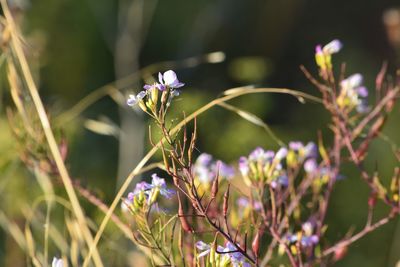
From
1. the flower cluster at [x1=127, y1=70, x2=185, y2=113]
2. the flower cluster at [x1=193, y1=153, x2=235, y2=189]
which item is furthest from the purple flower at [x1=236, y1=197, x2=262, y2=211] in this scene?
the flower cluster at [x1=127, y1=70, x2=185, y2=113]

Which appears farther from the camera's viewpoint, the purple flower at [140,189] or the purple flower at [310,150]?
the purple flower at [310,150]

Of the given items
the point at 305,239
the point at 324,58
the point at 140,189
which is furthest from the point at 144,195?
the point at 324,58

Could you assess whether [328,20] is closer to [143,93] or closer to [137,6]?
[137,6]

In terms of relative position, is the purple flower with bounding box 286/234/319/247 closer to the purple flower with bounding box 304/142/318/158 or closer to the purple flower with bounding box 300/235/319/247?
the purple flower with bounding box 300/235/319/247

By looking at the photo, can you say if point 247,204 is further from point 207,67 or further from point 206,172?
point 207,67

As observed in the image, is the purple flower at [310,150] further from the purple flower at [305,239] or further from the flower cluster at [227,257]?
the flower cluster at [227,257]

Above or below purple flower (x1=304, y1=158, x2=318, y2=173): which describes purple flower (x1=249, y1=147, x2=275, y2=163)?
below

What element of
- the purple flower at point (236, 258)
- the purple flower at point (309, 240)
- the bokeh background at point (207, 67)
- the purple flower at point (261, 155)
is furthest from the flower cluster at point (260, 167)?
the bokeh background at point (207, 67)

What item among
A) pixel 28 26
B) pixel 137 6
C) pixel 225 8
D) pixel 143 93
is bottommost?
pixel 143 93

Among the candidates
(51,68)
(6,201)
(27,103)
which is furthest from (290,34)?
(27,103)
